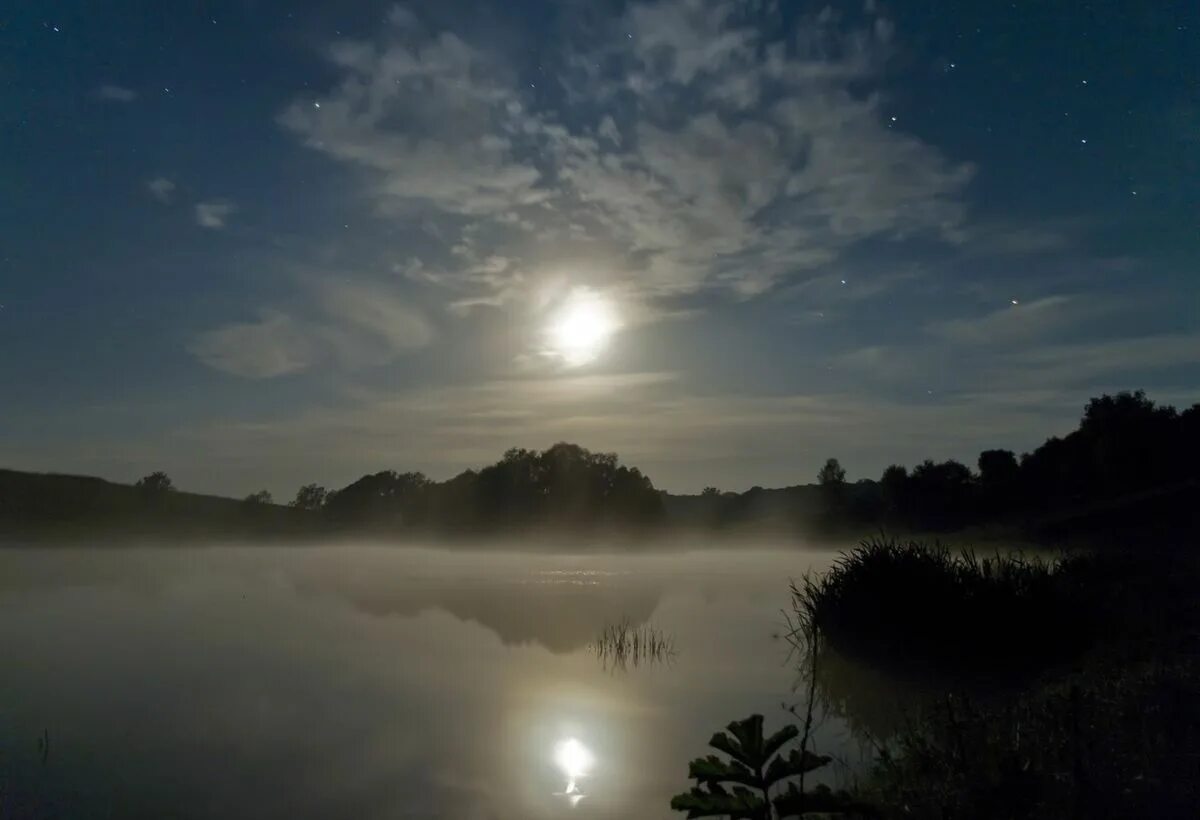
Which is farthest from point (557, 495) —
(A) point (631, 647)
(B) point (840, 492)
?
(A) point (631, 647)

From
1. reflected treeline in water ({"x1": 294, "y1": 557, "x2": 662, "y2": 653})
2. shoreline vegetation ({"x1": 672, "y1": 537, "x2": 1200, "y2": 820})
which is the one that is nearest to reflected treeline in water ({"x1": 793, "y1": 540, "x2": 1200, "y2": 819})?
shoreline vegetation ({"x1": 672, "y1": 537, "x2": 1200, "y2": 820})

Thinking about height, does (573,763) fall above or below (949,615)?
below

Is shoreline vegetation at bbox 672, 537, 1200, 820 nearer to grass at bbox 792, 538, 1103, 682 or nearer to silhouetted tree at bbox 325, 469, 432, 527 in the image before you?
grass at bbox 792, 538, 1103, 682

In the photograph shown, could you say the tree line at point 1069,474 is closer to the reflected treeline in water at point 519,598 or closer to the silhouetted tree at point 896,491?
the silhouetted tree at point 896,491

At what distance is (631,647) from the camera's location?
22703 millimetres

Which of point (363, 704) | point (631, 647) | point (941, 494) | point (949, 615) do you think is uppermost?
point (941, 494)

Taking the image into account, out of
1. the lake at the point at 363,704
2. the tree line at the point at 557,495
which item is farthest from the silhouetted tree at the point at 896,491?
the lake at the point at 363,704

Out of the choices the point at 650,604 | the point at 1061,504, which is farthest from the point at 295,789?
the point at 1061,504

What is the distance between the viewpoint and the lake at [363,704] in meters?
10.7

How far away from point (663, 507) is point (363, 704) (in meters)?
104

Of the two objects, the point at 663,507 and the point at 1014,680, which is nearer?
the point at 1014,680

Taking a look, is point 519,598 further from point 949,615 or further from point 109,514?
point 109,514

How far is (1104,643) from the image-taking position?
15.2 m

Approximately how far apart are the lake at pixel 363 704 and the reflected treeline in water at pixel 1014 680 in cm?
194
